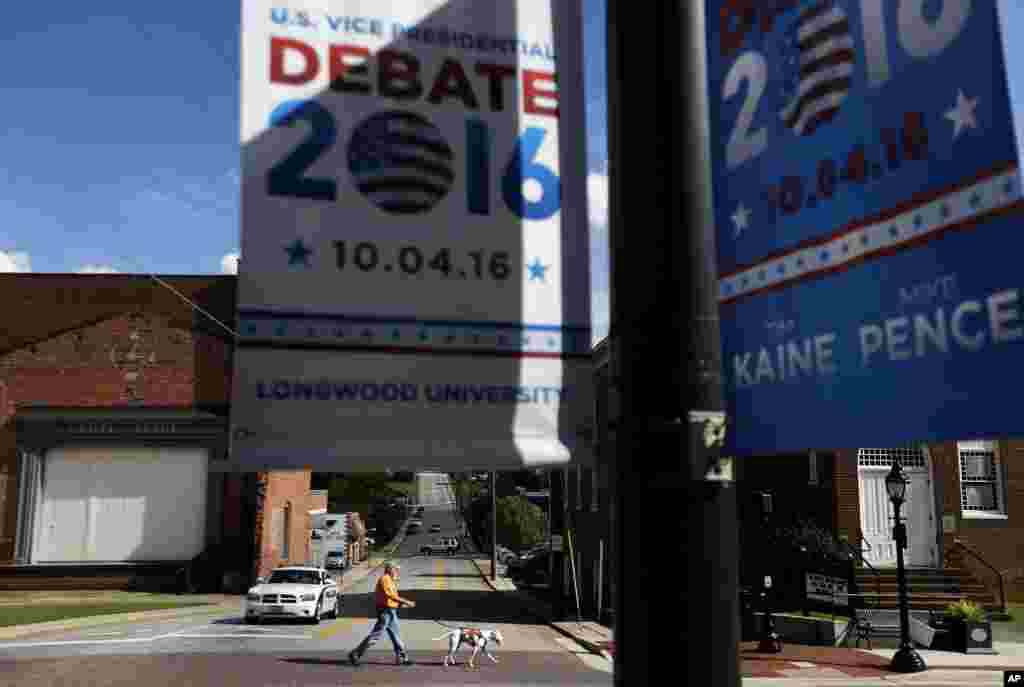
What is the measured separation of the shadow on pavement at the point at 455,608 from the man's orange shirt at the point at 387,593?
31.5ft

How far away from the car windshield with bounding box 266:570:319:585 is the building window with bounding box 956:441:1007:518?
1610 cm

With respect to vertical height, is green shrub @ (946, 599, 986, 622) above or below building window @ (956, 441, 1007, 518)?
below

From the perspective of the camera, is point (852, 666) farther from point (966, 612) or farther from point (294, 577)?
point (294, 577)

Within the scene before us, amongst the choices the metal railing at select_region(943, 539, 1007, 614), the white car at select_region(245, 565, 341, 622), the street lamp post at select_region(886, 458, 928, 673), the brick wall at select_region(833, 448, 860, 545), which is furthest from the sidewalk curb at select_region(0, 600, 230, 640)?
the metal railing at select_region(943, 539, 1007, 614)

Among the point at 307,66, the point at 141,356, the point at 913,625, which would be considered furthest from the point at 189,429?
the point at 307,66

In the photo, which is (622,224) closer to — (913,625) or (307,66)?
(307,66)

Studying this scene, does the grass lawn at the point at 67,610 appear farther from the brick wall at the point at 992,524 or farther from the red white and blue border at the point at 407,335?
the red white and blue border at the point at 407,335

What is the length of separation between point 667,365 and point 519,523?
231 ft

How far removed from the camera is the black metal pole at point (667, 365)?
2.44 m

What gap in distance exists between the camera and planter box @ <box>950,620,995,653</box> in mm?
17547

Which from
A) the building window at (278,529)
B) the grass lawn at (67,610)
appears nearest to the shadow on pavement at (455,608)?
the building window at (278,529)

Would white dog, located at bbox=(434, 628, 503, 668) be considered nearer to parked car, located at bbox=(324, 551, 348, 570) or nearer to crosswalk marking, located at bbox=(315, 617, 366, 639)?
crosswalk marking, located at bbox=(315, 617, 366, 639)

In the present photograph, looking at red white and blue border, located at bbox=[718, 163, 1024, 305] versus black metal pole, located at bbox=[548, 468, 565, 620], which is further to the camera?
black metal pole, located at bbox=[548, 468, 565, 620]

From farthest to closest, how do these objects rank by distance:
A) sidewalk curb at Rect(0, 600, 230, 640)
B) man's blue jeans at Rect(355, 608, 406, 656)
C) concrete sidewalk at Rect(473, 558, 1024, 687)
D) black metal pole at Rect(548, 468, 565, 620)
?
black metal pole at Rect(548, 468, 565, 620), sidewalk curb at Rect(0, 600, 230, 640), man's blue jeans at Rect(355, 608, 406, 656), concrete sidewalk at Rect(473, 558, 1024, 687)
